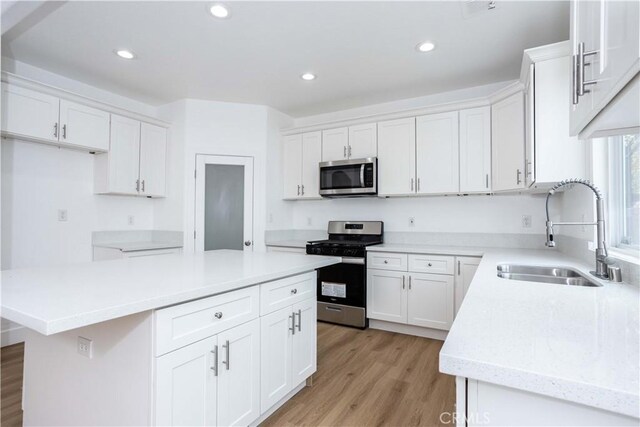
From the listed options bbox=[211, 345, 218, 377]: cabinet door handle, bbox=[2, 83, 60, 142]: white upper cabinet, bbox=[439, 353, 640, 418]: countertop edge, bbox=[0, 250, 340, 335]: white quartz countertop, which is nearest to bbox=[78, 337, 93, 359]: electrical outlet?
bbox=[0, 250, 340, 335]: white quartz countertop

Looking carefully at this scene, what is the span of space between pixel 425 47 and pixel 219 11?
1635 mm

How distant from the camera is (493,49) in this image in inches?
104

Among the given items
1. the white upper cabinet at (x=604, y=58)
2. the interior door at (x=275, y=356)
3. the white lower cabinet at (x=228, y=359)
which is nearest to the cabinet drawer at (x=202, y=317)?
the white lower cabinet at (x=228, y=359)

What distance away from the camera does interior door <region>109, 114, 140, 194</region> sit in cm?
341

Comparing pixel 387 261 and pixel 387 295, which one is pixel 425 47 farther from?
pixel 387 295

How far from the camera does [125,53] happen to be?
2.78m

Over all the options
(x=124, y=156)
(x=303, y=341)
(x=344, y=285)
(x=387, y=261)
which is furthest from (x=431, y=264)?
(x=124, y=156)

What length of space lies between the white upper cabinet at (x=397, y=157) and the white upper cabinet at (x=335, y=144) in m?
0.43

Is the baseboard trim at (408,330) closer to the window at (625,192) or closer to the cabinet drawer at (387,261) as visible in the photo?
the cabinet drawer at (387,261)

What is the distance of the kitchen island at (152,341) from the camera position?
1.15 metres

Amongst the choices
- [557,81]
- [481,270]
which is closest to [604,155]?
[557,81]

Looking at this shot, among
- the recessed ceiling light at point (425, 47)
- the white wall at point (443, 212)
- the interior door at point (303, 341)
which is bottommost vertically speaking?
the interior door at point (303, 341)

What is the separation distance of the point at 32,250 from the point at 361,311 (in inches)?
130

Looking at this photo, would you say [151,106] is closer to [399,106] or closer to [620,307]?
[399,106]
